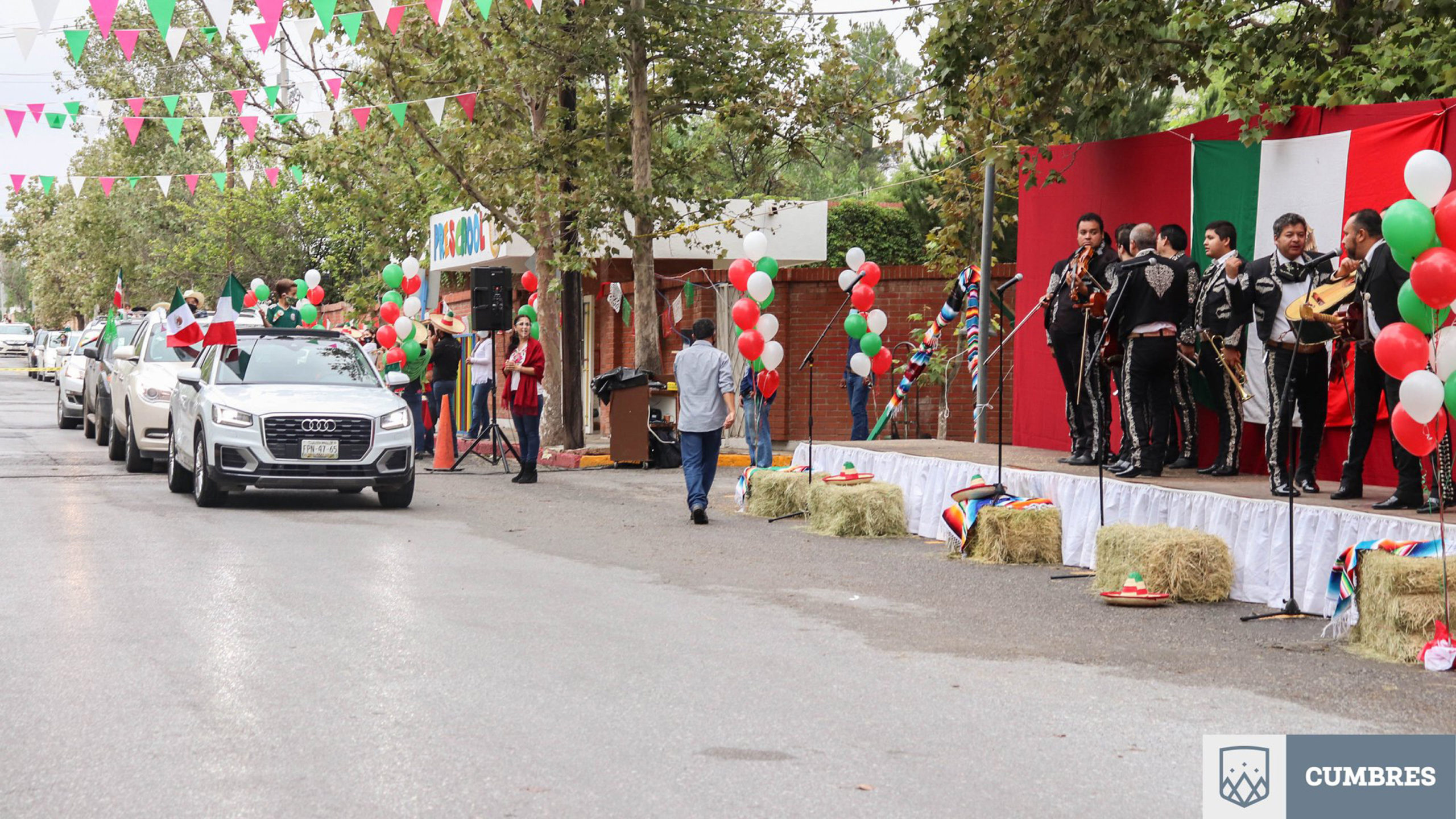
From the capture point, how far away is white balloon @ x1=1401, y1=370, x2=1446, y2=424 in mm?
7867

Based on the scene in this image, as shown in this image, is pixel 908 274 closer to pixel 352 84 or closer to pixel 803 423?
pixel 803 423

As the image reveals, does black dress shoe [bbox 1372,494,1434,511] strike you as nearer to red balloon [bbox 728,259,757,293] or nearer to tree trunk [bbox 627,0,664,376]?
red balloon [bbox 728,259,757,293]

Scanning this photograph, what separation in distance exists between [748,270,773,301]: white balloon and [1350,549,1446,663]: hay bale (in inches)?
413

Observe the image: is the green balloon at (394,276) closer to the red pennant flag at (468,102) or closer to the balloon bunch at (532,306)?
the balloon bunch at (532,306)

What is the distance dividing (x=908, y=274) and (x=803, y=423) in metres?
2.96

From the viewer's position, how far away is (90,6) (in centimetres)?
1433

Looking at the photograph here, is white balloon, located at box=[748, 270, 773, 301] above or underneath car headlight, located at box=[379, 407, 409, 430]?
above

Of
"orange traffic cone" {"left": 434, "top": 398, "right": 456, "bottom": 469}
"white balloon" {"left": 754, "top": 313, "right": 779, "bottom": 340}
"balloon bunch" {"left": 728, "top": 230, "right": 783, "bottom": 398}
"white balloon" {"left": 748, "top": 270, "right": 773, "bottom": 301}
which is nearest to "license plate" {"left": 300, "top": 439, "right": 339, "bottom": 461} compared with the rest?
"balloon bunch" {"left": 728, "top": 230, "right": 783, "bottom": 398}

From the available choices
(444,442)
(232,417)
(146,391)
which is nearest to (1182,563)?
(232,417)

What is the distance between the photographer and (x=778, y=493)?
→ 15305mm

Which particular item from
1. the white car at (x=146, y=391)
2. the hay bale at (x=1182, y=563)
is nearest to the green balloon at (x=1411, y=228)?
the hay bale at (x=1182, y=563)

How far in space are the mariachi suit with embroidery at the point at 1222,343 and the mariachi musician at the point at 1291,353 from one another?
288mm

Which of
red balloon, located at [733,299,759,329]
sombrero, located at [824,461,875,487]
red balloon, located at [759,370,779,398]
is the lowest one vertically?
sombrero, located at [824,461,875,487]

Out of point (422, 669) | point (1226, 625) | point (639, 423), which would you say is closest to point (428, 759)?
point (422, 669)
